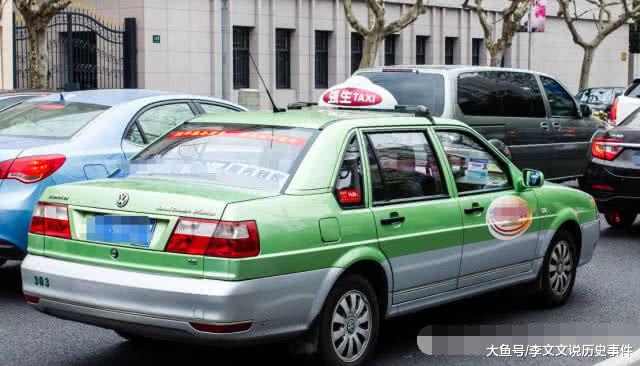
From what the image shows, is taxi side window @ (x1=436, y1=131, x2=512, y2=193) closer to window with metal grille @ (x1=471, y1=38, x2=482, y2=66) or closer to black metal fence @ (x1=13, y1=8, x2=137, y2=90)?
black metal fence @ (x1=13, y1=8, x2=137, y2=90)

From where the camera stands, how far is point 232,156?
21.0 feet

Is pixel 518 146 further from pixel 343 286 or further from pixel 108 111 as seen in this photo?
pixel 343 286

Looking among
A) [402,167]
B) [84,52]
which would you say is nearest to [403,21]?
[84,52]

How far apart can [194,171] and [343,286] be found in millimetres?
1065

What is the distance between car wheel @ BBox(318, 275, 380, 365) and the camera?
19.7 feet

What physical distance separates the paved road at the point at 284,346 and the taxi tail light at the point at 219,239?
0.79 meters

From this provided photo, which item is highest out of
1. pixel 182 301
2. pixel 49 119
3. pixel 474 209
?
pixel 49 119

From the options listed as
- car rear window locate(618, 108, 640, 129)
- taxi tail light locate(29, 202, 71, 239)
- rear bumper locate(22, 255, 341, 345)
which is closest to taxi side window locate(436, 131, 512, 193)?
rear bumper locate(22, 255, 341, 345)

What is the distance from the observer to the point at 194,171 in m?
6.35

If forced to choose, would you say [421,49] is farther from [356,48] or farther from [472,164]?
[472,164]

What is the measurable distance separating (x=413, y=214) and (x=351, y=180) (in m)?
0.53

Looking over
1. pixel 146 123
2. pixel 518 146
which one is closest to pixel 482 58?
pixel 518 146

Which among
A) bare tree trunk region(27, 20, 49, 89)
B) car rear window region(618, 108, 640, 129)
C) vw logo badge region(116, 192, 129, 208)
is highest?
bare tree trunk region(27, 20, 49, 89)

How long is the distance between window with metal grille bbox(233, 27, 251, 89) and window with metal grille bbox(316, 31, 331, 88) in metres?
3.38
